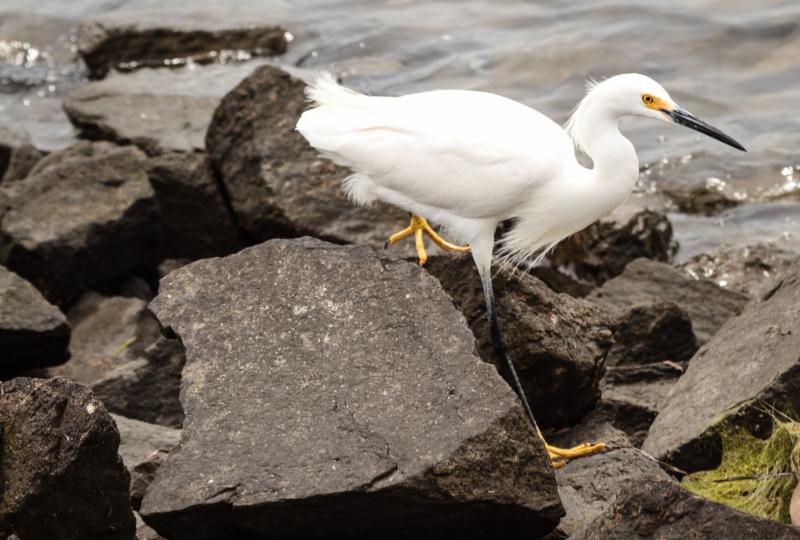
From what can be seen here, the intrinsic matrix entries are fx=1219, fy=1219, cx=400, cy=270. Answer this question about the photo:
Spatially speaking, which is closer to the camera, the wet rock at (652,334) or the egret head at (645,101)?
the egret head at (645,101)

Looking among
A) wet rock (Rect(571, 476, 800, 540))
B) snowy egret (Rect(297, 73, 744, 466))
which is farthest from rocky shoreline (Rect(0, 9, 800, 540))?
snowy egret (Rect(297, 73, 744, 466))

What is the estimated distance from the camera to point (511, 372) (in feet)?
14.4

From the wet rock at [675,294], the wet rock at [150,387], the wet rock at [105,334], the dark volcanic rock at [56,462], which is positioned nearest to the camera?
the dark volcanic rock at [56,462]

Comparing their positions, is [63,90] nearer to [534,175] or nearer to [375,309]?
[534,175]

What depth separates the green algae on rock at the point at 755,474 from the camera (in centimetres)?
359

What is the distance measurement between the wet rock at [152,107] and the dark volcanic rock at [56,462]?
445 cm

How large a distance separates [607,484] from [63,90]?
824cm

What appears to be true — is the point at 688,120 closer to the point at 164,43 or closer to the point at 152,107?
the point at 152,107

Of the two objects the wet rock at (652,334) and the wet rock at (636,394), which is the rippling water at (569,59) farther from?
the wet rock at (636,394)

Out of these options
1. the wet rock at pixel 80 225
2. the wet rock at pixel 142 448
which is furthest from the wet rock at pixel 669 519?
the wet rock at pixel 80 225

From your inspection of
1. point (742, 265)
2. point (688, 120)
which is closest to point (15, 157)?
point (742, 265)

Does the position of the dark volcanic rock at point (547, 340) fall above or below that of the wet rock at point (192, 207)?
above

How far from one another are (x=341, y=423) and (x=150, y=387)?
1.71 meters

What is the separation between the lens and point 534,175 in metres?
4.80
